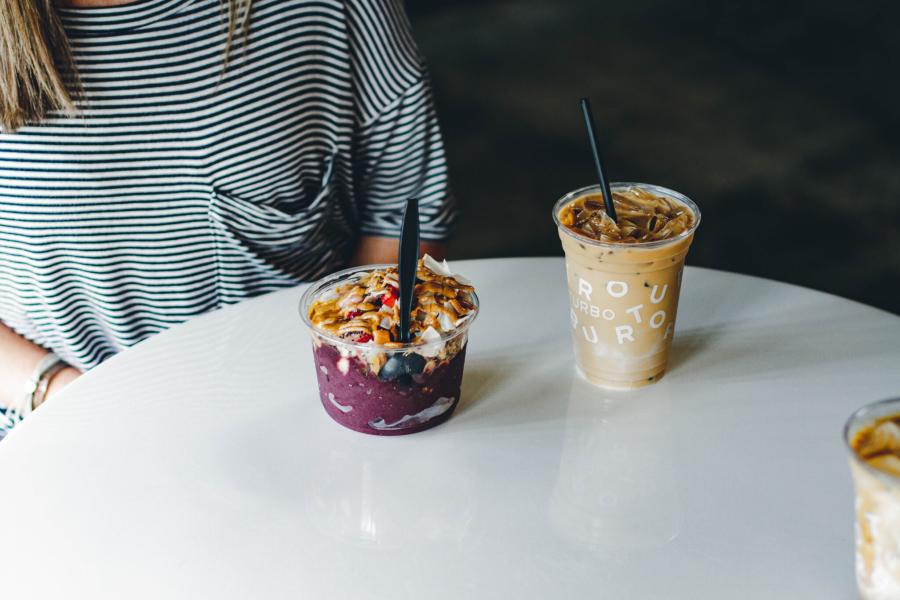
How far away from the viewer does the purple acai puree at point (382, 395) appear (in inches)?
37.3

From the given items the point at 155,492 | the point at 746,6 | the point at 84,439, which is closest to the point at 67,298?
the point at 84,439

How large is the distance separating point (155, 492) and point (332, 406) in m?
0.21

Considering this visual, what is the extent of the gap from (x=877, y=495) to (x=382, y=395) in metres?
0.49

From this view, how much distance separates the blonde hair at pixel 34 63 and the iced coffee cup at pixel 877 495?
0.96 metres

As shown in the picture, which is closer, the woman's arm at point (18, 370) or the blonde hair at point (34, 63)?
the blonde hair at point (34, 63)

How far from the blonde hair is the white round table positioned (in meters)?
0.36

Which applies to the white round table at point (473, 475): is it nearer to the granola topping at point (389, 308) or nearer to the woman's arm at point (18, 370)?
the granola topping at point (389, 308)

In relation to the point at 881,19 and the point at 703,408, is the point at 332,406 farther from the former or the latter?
the point at 881,19

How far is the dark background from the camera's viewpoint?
3.11m

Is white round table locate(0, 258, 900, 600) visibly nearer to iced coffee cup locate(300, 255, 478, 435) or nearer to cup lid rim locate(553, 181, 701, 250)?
iced coffee cup locate(300, 255, 478, 435)

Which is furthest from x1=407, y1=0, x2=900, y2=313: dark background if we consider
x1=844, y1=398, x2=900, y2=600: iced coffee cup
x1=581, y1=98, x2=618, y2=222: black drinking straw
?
x1=844, y1=398, x2=900, y2=600: iced coffee cup

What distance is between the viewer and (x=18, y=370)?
132cm

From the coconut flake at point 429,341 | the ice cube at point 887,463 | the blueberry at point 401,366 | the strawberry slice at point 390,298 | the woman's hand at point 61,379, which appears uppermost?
the ice cube at point 887,463

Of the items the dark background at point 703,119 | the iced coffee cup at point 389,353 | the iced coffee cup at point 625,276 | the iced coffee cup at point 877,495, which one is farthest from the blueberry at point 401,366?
the dark background at point 703,119
